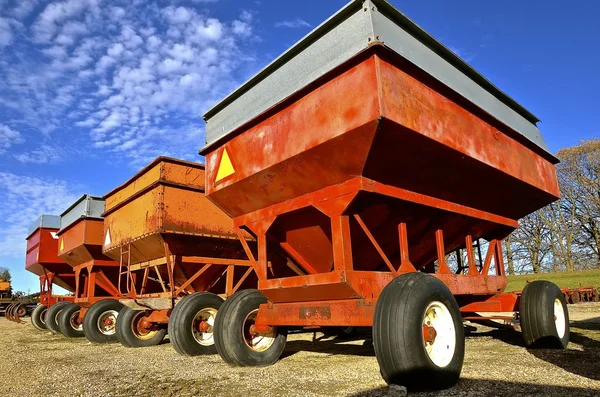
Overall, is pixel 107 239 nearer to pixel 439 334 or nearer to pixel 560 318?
pixel 439 334

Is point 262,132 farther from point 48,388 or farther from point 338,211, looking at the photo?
point 48,388

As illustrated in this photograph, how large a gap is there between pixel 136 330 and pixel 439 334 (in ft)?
19.5

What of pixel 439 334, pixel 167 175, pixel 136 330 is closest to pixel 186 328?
pixel 136 330

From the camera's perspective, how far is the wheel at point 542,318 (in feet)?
18.2

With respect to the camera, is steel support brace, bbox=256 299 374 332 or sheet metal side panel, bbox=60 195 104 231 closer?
steel support brace, bbox=256 299 374 332


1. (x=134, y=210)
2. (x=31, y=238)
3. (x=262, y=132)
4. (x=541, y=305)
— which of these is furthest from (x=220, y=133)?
(x=31, y=238)

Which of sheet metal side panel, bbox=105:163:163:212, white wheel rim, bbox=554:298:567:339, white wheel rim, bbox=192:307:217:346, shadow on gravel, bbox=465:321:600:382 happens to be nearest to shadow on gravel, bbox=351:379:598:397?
shadow on gravel, bbox=465:321:600:382

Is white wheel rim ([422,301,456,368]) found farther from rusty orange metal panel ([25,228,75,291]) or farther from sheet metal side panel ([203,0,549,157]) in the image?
rusty orange metal panel ([25,228,75,291])

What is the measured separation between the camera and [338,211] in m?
4.44

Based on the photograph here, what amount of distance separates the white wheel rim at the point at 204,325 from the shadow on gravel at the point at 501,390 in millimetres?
3602

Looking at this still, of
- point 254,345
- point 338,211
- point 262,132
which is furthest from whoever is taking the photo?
point 254,345

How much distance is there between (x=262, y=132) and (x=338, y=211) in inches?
52.0

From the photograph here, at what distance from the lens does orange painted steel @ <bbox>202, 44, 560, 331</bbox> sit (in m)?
4.04

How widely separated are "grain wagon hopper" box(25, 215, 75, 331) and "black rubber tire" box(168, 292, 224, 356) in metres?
10.3
